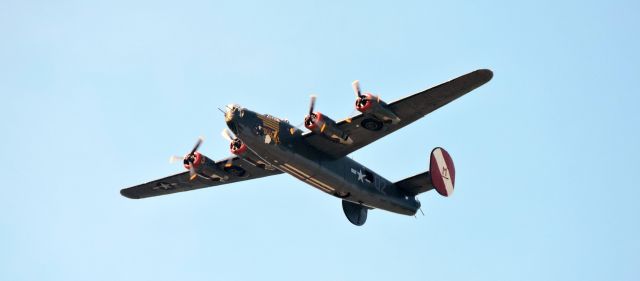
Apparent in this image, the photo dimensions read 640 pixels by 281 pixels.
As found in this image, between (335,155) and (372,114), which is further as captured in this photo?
(335,155)

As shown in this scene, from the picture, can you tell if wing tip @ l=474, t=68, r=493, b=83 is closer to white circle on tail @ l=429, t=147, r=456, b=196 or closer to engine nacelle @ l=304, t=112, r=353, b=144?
engine nacelle @ l=304, t=112, r=353, b=144

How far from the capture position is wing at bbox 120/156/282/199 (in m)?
35.7

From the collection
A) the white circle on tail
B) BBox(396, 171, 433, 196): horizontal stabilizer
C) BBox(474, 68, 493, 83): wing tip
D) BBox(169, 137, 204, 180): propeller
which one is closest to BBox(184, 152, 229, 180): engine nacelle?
BBox(169, 137, 204, 180): propeller

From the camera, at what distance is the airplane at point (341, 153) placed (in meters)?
30.1

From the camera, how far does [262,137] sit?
30562mm

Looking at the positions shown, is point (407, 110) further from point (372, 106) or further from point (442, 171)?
point (442, 171)

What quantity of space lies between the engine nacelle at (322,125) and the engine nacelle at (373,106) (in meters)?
1.53

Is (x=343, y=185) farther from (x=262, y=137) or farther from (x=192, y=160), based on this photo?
(x=192, y=160)

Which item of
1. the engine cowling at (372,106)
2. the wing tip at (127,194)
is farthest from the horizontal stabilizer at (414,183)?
the wing tip at (127,194)

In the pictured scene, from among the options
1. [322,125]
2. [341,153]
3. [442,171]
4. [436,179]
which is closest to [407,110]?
[322,125]

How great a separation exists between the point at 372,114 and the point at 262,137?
164 inches

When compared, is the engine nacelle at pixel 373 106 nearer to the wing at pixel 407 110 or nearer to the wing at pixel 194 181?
the wing at pixel 407 110

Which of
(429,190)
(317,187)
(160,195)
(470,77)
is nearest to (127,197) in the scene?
(160,195)

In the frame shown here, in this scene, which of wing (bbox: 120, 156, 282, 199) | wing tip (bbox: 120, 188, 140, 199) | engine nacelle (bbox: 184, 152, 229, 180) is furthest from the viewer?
wing tip (bbox: 120, 188, 140, 199)
